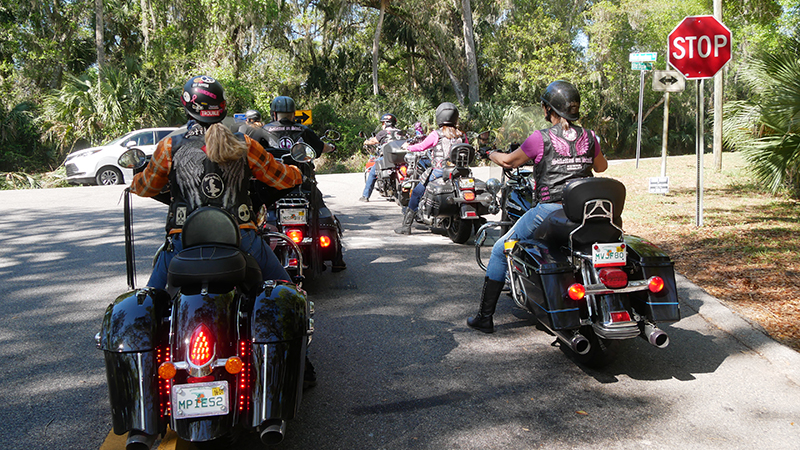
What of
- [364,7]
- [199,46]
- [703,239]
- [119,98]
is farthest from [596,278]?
[364,7]

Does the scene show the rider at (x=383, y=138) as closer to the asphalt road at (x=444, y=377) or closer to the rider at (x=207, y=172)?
the asphalt road at (x=444, y=377)

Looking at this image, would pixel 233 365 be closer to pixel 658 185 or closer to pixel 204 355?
pixel 204 355

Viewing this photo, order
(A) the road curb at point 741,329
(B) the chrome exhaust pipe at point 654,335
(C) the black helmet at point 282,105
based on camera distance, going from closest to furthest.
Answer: (B) the chrome exhaust pipe at point 654,335
(A) the road curb at point 741,329
(C) the black helmet at point 282,105

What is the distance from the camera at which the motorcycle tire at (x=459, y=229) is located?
29.6 feet

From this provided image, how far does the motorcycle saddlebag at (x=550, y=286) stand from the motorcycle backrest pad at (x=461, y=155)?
14.5ft

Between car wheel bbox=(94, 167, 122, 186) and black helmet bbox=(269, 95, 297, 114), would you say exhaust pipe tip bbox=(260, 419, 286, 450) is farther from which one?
car wheel bbox=(94, 167, 122, 186)

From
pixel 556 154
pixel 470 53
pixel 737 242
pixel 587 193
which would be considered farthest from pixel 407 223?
pixel 470 53

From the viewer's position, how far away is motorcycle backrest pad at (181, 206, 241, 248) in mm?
3168

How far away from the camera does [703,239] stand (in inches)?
335

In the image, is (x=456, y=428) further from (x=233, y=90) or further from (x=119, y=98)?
(x=233, y=90)

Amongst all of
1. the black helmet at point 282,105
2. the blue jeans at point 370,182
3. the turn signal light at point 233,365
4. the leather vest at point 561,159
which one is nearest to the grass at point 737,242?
the leather vest at point 561,159

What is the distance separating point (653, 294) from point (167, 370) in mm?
3050

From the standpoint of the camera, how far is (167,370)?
2.89 metres

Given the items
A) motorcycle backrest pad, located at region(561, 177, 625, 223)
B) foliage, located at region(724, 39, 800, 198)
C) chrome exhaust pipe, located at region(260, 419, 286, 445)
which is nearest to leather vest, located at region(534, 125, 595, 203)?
motorcycle backrest pad, located at region(561, 177, 625, 223)
